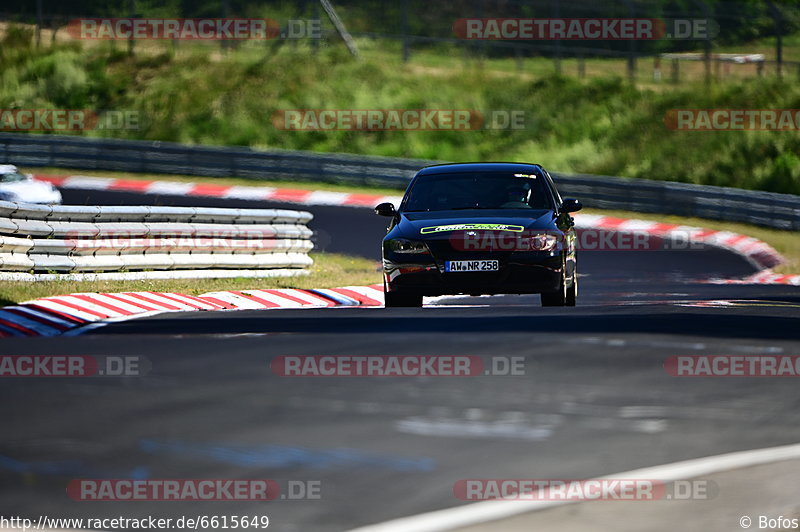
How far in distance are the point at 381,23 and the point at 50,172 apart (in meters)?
13.8

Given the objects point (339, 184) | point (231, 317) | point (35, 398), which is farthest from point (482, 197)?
point (339, 184)

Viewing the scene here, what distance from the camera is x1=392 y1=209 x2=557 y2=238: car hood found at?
→ 41.8ft

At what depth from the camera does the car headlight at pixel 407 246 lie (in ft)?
41.7

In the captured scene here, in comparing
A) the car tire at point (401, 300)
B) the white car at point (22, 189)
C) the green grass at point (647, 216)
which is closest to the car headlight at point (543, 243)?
the car tire at point (401, 300)

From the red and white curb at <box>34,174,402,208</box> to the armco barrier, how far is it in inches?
440

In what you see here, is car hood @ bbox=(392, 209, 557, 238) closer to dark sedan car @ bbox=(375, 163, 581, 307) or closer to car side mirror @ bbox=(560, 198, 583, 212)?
dark sedan car @ bbox=(375, 163, 581, 307)

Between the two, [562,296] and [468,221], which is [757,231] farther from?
[468,221]

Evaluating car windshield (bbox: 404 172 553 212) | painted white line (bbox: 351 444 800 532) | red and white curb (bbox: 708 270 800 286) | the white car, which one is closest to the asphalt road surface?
painted white line (bbox: 351 444 800 532)

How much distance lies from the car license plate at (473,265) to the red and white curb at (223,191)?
654 inches

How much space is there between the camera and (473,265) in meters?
12.5

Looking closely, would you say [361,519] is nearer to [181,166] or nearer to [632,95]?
[181,166]

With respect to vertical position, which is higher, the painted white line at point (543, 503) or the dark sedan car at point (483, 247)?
the dark sedan car at point (483, 247)

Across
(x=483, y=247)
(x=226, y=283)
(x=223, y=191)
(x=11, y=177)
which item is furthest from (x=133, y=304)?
(x=223, y=191)

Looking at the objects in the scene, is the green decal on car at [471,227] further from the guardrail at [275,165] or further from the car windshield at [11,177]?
the guardrail at [275,165]
